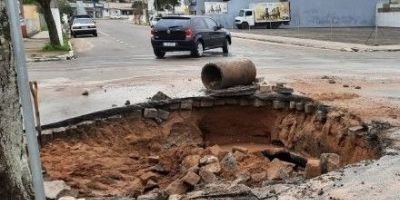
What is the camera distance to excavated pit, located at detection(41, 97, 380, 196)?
8.22 meters

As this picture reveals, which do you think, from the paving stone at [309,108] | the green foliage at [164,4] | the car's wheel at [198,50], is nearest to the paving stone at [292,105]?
the paving stone at [309,108]

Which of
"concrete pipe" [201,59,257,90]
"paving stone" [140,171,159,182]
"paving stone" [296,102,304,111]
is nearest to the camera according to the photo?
"paving stone" [140,171,159,182]

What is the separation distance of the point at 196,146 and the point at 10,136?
6620 mm

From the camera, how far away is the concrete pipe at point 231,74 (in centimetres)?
1098

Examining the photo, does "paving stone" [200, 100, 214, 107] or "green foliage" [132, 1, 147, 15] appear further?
"green foliage" [132, 1, 147, 15]

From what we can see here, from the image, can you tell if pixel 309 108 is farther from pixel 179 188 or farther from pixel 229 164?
pixel 179 188

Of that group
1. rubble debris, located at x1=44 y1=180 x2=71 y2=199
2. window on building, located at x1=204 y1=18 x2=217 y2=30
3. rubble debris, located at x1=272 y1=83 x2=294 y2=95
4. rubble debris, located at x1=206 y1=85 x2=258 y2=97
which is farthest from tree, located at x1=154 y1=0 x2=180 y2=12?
rubble debris, located at x1=44 y1=180 x2=71 y2=199

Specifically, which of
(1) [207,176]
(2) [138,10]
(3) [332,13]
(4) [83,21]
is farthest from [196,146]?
(2) [138,10]

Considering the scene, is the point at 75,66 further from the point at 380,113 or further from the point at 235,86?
the point at 380,113

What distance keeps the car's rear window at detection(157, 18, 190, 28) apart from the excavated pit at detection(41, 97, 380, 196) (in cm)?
1098

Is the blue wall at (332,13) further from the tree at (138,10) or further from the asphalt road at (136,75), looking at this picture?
the asphalt road at (136,75)

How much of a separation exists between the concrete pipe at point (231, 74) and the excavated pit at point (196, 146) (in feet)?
1.70

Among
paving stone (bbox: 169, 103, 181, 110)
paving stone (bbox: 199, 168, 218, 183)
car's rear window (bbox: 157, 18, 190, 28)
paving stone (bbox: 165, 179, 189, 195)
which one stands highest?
car's rear window (bbox: 157, 18, 190, 28)

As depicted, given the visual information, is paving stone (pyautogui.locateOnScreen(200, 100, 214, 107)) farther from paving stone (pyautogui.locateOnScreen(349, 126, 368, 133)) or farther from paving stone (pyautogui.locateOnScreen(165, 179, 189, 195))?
paving stone (pyautogui.locateOnScreen(165, 179, 189, 195))
